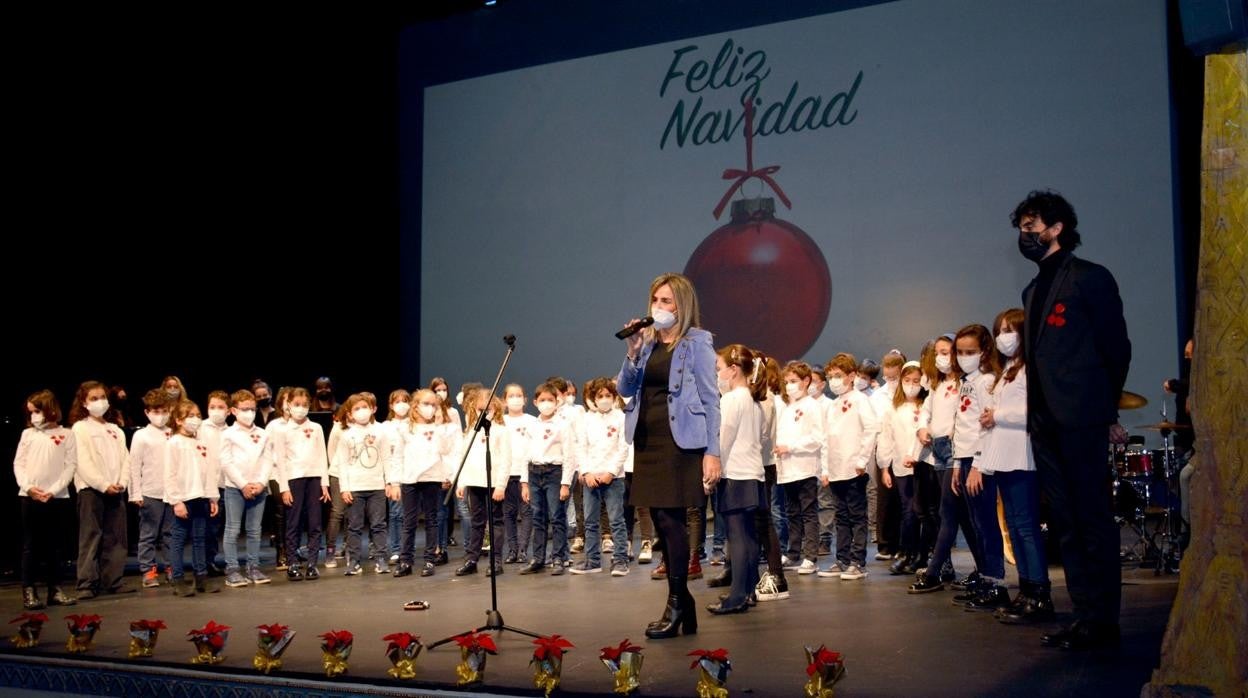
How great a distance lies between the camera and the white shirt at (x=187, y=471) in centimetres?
715

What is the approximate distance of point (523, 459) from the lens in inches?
322

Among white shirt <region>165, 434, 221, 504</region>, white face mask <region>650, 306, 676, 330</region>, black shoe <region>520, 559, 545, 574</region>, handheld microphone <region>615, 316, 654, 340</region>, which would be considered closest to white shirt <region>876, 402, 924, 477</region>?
black shoe <region>520, 559, 545, 574</region>

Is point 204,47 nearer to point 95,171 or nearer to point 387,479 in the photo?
point 95,171

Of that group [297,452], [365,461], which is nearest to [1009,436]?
[365,461]

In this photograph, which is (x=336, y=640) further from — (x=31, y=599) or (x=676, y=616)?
(x=31, y=599)

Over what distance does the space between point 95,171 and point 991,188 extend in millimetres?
8267

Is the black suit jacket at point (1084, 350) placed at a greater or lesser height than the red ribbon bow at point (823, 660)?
greater

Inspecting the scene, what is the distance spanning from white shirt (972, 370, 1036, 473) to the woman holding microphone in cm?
128

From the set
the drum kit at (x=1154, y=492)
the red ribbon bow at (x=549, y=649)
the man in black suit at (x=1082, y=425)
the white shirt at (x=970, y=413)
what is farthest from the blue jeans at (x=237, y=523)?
the drum kit at (x=1154, y=492)

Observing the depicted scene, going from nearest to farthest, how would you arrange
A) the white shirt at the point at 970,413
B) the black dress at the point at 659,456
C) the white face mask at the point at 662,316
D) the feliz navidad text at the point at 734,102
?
the black dress at the point at 659,456
the white face mask at the point at 662,316
the white shirt at the point at 970,413
the feliz navidad text at the point at 734,102

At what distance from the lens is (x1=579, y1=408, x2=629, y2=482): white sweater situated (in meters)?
7.71

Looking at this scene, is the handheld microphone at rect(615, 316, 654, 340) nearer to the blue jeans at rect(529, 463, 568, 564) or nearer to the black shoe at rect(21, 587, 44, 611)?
the blue jeans at rect(529, 463, 568, 564)

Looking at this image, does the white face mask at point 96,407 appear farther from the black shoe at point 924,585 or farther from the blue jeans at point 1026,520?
the blue jeans at point 1026,520

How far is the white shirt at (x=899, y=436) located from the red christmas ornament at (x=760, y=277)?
286 centimetres
